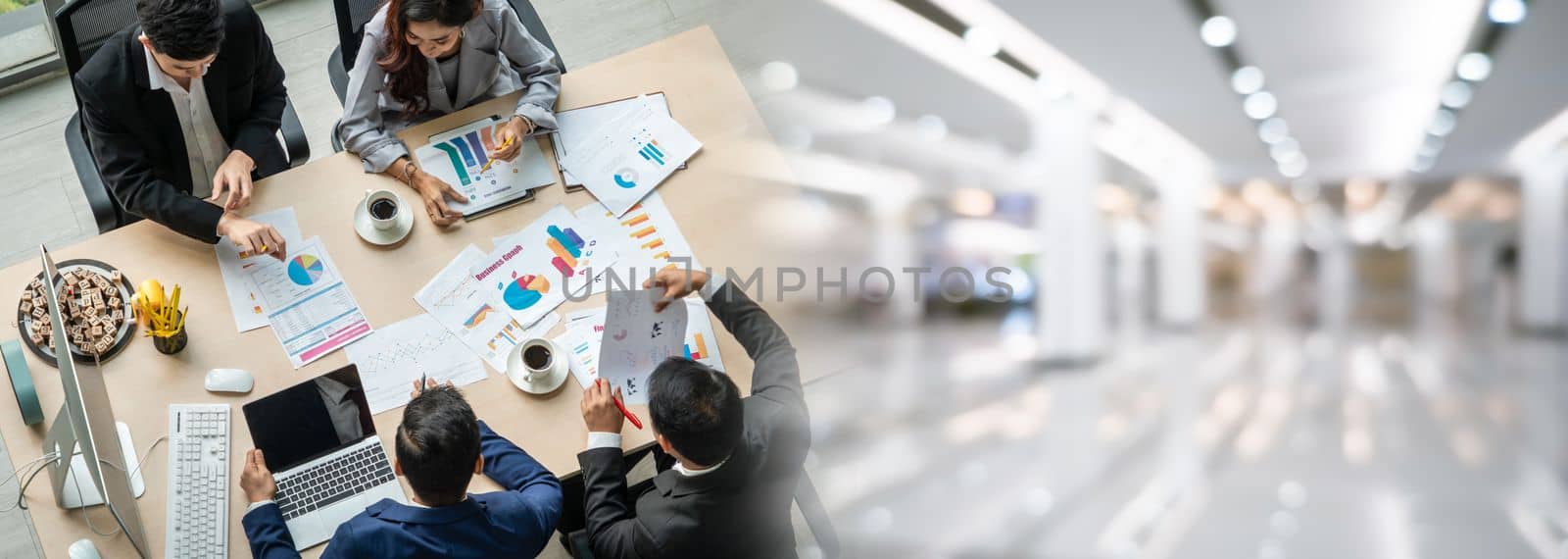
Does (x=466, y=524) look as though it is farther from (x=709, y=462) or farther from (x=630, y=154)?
(x=630, y=154)

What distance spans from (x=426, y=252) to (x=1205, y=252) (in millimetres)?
7337

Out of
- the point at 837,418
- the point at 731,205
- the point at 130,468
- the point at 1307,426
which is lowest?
the point at 1307,426

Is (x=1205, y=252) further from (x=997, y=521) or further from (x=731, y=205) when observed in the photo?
(x=731, y=205)

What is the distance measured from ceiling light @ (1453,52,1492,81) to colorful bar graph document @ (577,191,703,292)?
3532mm

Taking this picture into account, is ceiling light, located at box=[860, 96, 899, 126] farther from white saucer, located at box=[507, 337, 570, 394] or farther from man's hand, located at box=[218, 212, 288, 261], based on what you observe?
man's hand, located at box=[218, 212, 288, 261]

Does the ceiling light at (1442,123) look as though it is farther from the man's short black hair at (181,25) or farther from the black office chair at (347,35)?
the man's short black hair at (181,25)

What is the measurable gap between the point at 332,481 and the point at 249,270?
1.06ft

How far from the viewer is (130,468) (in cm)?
92

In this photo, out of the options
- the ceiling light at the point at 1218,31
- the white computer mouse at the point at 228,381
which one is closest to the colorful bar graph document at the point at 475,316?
the white computer mouse at the point at 228,381

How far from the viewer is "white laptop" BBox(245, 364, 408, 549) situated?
36.2 inches

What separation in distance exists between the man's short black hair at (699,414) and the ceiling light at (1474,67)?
12.0ft

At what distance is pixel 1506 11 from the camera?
8.10ft

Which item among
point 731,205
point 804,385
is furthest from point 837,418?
point 731,205

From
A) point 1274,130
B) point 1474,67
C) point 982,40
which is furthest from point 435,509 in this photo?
point 1274,130
